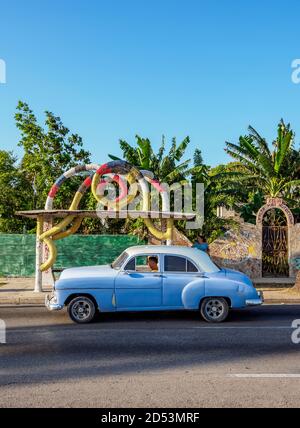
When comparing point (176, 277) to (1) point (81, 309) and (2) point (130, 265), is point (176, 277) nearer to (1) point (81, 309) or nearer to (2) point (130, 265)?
(2) point (130, 265)

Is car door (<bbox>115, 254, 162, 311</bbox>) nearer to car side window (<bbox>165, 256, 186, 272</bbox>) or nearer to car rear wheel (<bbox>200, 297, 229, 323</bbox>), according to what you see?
car side window (<bbox>165, 256, 186, 272</bbox>)

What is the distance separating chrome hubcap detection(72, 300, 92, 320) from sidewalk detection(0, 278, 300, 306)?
3.72 metres

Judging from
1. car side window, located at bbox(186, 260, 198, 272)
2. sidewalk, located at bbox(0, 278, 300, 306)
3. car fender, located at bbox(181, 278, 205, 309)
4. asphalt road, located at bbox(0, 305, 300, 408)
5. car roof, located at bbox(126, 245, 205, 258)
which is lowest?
asphalt road, located at bbox(0, 305, 300, 408)

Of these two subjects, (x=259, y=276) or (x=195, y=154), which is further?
(x=195, y=154)

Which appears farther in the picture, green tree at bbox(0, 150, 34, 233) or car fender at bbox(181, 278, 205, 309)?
green tree at bbox(0, 150, 34, 233)

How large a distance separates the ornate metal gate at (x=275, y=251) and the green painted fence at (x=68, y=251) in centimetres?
563

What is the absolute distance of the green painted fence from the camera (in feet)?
71.6

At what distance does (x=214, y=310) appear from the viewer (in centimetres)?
1109

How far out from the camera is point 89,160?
32219 mm

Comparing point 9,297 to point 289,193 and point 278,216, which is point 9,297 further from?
point 289,193

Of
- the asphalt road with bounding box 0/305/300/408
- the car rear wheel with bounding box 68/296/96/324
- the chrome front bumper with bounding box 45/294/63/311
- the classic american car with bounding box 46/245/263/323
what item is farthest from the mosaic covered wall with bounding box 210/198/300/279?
the chrome front bumper with bounding box 45/294/63/311
